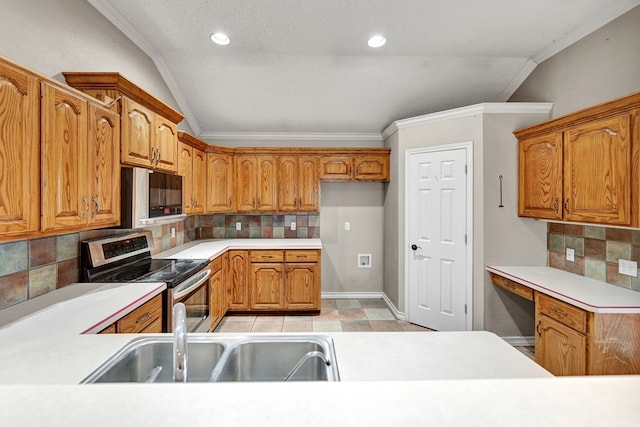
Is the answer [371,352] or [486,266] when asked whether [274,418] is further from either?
[486,266]

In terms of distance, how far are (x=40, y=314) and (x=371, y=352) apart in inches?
69.0

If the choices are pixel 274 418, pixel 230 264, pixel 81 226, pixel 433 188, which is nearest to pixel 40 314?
pixel 81 226

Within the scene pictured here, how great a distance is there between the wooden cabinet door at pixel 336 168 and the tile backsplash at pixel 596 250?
2406mm

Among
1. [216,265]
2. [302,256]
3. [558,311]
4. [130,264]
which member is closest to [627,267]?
[558,311]

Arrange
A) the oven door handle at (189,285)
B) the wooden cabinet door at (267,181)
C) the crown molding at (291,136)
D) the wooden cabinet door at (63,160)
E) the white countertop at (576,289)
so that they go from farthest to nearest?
the crown molding at (291,136) < the wooden cabinet door at (267,181) < the oven door handle at (189,285) < the white countertop at (576,289) < the wooden cabinet door at (63,160)

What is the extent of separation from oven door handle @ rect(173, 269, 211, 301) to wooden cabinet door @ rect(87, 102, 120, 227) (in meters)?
0.64

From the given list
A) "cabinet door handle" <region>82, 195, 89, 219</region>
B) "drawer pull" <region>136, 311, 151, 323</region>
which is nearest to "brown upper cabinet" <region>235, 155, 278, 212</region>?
"drawer pull" <region>136, 311, 151, 323</region>

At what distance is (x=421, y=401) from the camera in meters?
0.70

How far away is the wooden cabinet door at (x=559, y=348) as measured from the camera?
6.82ft

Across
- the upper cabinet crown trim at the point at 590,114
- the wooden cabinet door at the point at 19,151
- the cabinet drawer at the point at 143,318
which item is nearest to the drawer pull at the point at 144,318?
the cabinet drawer at the point at 143,318

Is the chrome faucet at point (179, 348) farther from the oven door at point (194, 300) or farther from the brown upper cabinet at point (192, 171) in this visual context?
the brown upper cabinet at point (192, 171)

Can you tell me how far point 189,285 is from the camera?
2533 millimetres

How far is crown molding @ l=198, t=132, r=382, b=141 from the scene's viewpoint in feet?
15.0

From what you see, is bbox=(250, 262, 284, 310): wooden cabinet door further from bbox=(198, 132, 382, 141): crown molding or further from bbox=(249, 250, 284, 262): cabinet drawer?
bbox=(198, 132, 382, 141): crown molding
